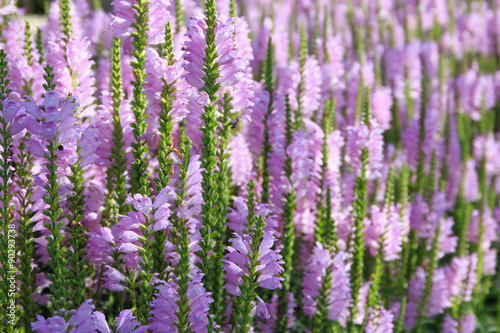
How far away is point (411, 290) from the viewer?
3410 millimetres

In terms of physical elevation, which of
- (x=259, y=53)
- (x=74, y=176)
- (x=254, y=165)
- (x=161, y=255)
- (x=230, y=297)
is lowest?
(x=230, y=297)

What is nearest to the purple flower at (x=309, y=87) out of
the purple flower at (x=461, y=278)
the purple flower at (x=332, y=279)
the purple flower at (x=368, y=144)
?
the purple flower at (x=368, y=144)

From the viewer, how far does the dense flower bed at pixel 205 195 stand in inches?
66.7

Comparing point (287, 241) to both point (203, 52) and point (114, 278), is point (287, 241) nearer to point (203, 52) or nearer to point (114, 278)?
point (114, 278)

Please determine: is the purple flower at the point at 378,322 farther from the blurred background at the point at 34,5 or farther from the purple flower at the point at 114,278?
the blurred background at the point at 34,5

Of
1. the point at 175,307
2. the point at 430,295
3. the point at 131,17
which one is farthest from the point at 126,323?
the point at 430,295

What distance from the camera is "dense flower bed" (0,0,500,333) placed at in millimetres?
1695

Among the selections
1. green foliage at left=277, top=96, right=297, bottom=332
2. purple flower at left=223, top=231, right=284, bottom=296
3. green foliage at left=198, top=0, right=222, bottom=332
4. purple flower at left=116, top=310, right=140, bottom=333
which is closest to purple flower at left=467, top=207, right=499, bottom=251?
green foliage at left=277, top=96, right=297, bottom=332

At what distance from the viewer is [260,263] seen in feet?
5.77

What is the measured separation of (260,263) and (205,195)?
0.30 meters

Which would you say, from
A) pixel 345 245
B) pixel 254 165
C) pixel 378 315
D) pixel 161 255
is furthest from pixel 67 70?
pixel 378 315

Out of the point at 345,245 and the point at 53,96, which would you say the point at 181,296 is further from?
the point at 345,245

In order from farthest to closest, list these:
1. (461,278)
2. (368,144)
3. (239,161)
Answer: (461,278) → (368,144) → (239,161)

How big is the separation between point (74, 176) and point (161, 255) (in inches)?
16.4
